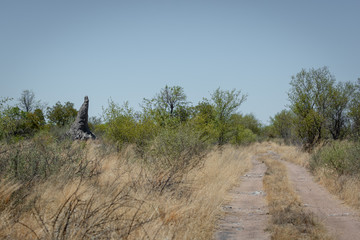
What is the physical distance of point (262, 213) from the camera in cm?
782

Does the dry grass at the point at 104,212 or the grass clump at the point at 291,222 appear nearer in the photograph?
the dry grass at the point at 104,212

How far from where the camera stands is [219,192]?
8.85 meters

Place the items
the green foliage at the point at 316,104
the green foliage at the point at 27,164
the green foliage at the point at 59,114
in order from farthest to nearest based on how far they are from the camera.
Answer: the green foliage at the point at 59,114 < the green foliage at the point at 316,104 < the green foliage at the point at 27,164

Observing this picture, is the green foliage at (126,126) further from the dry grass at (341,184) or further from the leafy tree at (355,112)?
the leafy tree at (355,112)

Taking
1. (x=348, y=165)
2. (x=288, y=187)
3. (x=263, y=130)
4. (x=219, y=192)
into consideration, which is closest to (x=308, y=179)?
(x=348, y=165)

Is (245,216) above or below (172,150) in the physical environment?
below

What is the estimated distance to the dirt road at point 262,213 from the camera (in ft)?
20.5

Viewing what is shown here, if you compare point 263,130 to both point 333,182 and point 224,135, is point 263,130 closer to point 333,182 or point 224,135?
point 224,135

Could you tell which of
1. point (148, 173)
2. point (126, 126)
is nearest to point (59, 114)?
point (126, 126)

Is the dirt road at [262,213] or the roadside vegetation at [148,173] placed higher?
the roadside vegetation at [148,173]

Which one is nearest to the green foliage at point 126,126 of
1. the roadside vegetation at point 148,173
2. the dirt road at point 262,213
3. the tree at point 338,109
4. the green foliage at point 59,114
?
the roadside vegetation at point 148,173

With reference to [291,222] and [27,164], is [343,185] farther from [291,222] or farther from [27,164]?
[27,164]

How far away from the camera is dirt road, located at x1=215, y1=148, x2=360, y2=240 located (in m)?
6.24

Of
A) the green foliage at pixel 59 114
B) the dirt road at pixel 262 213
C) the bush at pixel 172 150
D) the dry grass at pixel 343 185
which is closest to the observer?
the dirt road at pixel 262 213
